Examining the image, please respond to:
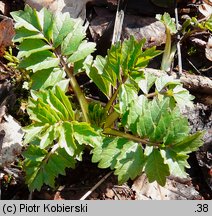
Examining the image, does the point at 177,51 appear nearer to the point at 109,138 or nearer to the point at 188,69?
the point at 188,69

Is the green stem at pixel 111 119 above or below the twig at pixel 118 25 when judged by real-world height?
below

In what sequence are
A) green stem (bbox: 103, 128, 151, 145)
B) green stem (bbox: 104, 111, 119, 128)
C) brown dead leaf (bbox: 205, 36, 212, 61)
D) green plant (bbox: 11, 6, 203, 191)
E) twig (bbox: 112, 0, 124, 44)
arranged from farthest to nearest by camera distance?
brown dead leaf (bbox: 205, 36, 212, 61), twig (bbox: 112, 0, 124, 44), green stem (bbox: 104, 111, 119, 128), green stem (bbox: 103, 128, 151, 145), green plant (bbox: 11, 6, 203, 191)

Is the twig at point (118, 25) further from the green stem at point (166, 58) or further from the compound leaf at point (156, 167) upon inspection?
the compound leaf at point (156, 167)

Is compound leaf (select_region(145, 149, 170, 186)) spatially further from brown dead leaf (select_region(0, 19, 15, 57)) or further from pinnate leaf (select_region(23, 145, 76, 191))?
brown dead leaf (select_region(0, 19, 15, 57))

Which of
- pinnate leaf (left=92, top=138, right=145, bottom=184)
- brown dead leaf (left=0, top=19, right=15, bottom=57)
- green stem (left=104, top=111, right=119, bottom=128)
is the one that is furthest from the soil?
pinnate leaf (left=92, top=138, right=145, bottom=184)

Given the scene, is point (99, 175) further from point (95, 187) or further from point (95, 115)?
point (95, 115)

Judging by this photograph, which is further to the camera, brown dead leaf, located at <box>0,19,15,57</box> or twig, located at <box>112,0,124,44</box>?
twig, located at <box>112,0,124,44</box>

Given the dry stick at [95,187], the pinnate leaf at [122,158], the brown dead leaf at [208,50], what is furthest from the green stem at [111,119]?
the brown dead leaf at [208,50]

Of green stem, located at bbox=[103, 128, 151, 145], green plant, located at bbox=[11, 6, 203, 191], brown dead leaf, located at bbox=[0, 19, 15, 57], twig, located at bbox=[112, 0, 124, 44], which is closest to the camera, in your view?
green plant, located at bbox=[11, 6, 203, 191]
